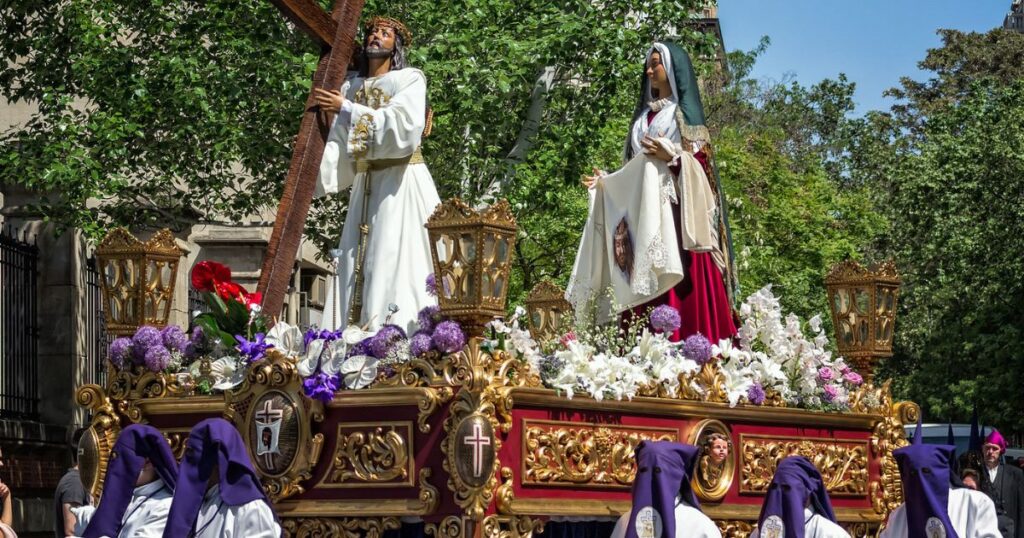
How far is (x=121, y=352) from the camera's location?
429 inches

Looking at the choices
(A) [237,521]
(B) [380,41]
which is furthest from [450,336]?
(B) [380,41]

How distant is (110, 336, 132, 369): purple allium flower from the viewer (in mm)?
10883

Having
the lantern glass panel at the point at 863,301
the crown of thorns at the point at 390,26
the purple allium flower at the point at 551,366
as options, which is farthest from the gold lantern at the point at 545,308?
the purple allium flower at the point at 551,366

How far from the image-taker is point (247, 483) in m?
8.27

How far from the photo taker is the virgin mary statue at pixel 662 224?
1186cm

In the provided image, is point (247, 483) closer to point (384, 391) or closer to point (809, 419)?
point (384, 391)

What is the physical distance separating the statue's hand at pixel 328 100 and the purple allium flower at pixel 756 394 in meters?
3.06

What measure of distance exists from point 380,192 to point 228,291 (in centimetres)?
113

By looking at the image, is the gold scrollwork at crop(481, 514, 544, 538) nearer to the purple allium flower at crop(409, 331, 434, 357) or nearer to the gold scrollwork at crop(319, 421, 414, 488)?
the gold scrollwork at crop(319, 421, 414, 488)

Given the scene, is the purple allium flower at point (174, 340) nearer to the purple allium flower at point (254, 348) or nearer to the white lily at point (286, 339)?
the purple allium flower at point (254, 348)

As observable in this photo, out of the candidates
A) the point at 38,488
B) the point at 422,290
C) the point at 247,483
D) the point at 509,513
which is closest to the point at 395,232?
the point at 422,290

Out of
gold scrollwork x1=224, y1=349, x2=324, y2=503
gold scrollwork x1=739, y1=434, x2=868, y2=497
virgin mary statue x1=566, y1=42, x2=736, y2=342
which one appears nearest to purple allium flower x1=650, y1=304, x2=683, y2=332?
virgin mary statue x1=566, y1=42, x2=736, y2=342

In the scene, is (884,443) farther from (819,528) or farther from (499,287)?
(499,287)

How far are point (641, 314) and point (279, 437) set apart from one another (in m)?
2.91
